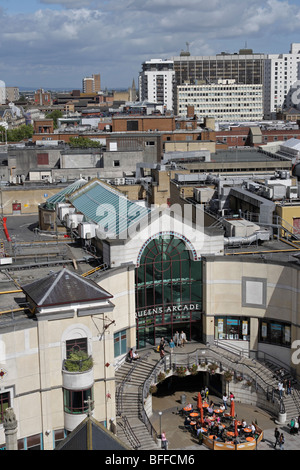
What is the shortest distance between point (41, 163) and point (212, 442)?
62840mm

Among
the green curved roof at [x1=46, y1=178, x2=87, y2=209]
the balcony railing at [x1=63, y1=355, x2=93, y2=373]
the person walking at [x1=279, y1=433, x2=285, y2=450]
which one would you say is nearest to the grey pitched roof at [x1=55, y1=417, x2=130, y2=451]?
the balcony railing at [x1=63, y1=355, x2=93, y2=373]

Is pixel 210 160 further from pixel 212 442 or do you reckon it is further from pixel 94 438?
pixel 94 438

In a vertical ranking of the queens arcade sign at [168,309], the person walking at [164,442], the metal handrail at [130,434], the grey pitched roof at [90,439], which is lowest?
the person walking at [164,442]

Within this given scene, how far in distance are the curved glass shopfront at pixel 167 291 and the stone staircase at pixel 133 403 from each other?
8.47 feet

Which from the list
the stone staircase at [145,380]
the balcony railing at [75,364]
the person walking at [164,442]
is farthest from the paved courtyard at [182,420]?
the balcony railing at [75,364]

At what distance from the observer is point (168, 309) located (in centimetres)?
5269

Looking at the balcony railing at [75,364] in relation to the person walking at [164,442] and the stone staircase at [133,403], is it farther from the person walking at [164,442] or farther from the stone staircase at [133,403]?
the person walking at [164,442]

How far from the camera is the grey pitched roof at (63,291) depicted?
1513 inches

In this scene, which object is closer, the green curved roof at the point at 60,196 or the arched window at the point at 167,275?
the arched window at the point at 167,275

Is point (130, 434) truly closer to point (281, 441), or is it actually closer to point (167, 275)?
point (281, 441)

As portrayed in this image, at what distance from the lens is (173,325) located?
5344 cm

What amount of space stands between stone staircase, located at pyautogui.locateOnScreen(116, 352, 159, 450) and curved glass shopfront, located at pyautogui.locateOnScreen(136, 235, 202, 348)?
8.47ft

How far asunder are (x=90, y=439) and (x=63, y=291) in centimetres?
1385

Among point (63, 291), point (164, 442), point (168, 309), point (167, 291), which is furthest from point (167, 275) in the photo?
point (63, 291)
